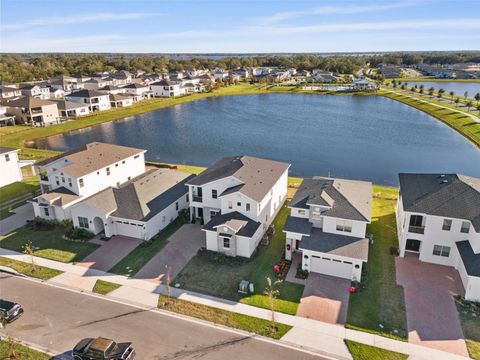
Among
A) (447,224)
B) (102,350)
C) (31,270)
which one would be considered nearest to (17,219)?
(31,270)

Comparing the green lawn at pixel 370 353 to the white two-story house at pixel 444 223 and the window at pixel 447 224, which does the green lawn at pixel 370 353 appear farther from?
the window at pixel 447 224

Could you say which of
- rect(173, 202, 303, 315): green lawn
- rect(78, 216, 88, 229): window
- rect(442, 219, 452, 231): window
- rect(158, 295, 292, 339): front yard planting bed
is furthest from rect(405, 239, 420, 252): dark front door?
rect(78, 216, 88, 229): window

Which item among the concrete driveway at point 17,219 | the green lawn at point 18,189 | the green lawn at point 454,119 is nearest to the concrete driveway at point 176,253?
the concrete driveway at point 17,219

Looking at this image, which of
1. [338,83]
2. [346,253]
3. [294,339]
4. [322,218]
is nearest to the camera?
[294,339]

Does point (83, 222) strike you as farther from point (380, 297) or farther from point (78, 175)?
point (380, 297)

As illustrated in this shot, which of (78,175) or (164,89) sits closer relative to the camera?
(78,175)

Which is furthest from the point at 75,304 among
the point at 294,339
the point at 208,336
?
the point at 294,339

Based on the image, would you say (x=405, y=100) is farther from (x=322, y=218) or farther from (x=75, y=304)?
(x=75, y=304)

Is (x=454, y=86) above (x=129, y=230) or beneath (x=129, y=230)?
above
